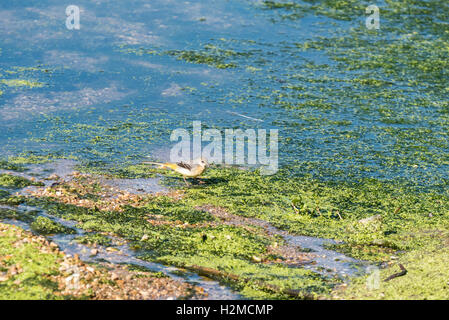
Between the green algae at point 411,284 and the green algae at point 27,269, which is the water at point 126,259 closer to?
the green algae at point 27,269

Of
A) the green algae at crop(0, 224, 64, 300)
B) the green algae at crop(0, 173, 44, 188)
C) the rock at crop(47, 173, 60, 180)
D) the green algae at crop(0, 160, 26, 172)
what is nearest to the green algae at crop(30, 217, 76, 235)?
the green algae at crop(0, 224, 64, 300)

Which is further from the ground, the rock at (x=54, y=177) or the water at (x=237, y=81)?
the water at (x=237, y=81)

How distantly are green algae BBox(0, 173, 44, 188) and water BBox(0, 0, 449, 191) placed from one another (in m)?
0.65

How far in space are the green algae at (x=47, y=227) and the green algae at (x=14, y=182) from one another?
713 mm

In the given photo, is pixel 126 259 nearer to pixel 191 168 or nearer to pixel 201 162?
pixel 191 168

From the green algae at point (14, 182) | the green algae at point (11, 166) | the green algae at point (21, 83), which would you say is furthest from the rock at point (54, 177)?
the green algae at point (21, 83)

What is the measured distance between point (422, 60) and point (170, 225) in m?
4.84

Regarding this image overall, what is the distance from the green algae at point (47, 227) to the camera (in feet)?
13.2

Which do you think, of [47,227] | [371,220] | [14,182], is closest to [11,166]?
[14,182]

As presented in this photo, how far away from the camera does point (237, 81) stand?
712cm

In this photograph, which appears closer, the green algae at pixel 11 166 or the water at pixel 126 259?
→ the water at pixel 126 259

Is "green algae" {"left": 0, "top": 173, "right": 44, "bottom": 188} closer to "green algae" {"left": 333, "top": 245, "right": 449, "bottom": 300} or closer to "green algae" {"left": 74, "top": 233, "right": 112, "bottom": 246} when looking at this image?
"green algae" {"left": 74, "top": 233, "right": 112, "bottom": 246}

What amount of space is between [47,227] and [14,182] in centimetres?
89

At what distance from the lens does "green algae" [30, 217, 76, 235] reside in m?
4.02
